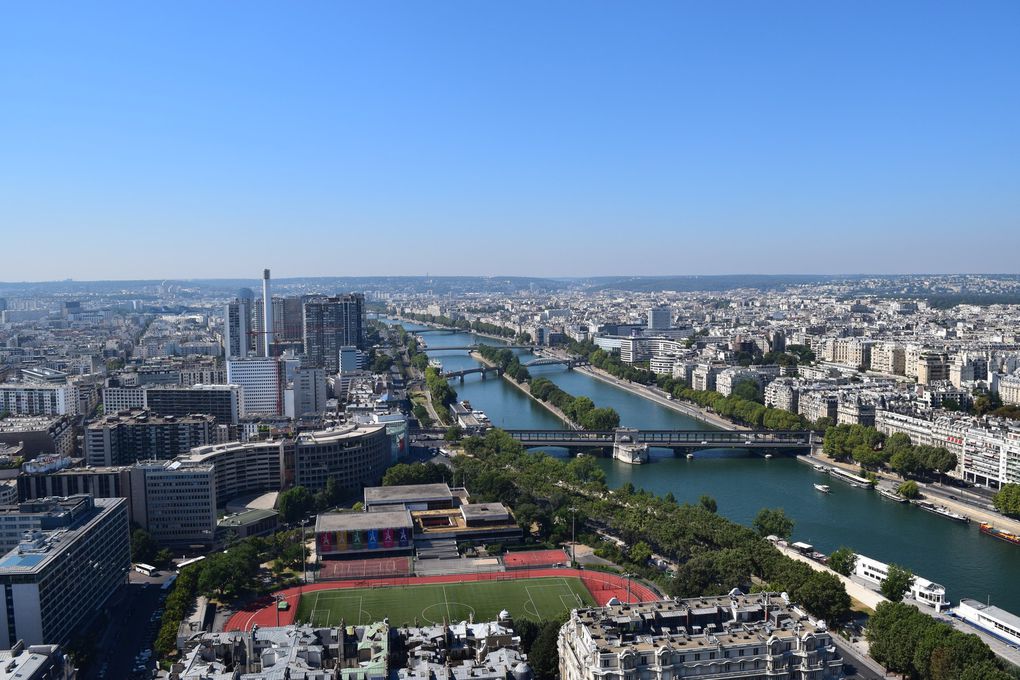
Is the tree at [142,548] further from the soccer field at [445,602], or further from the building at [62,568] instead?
the soccer field at [445,602]

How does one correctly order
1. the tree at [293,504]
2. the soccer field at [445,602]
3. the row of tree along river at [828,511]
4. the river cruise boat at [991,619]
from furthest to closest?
the tree at [293,504] → the row of tree along river at [828,511] → the soccer field at [445,602] → the river cruise boat at [991,619]

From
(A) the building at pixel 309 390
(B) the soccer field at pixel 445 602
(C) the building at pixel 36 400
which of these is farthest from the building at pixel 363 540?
(C) the building at pixel 36 400

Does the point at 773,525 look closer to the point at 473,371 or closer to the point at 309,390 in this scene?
the point at 309,390

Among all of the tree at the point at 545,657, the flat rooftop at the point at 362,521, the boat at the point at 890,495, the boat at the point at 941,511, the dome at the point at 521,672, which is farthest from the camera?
the boat at the point at 890,495

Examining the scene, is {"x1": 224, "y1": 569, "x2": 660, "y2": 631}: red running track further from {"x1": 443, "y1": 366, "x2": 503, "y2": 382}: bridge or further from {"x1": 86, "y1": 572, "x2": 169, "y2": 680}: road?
{"x1": 443, "y1": 366, "x2": 503, "y2": 382}: bridge

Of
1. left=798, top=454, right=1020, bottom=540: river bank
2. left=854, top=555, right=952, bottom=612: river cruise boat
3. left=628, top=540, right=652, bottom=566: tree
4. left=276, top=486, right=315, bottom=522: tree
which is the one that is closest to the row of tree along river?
left=798, top=454, right=1020, bottom=540: river bank

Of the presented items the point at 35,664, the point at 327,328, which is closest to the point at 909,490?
the point at 35,664
